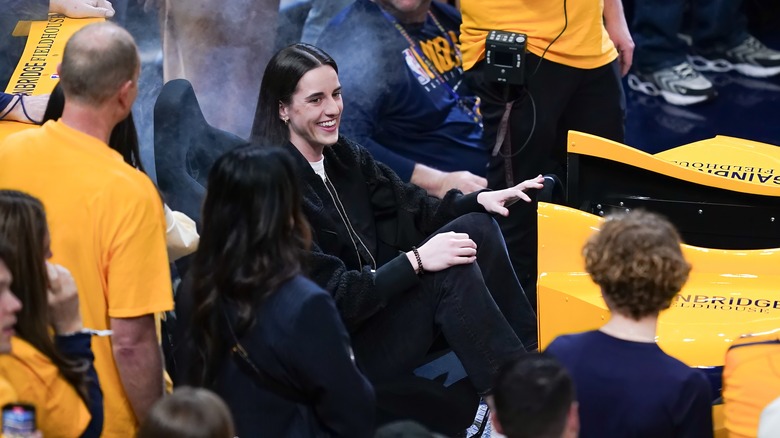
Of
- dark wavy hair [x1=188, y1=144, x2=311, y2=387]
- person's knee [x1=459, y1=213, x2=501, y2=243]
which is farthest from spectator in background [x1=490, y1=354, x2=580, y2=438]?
person's knee [x1=459, y1=213, x2=501, y2=243]

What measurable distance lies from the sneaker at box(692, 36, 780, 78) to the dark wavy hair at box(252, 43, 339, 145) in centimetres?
315

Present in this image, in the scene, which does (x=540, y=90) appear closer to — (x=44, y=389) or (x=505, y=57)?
(x=505, y=57)

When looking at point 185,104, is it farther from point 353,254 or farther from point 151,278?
point 151,278

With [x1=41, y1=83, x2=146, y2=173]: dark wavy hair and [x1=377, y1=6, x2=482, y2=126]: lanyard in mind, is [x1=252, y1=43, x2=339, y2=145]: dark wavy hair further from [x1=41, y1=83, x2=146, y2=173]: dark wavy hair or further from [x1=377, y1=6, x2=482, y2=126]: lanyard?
[x1=377, y1=6, x2=482, y2=126]: lanyard

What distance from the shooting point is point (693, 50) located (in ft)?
19.4

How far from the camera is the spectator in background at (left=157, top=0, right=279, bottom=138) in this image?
396cm

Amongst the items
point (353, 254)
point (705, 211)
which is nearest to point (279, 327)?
point (353, 254)

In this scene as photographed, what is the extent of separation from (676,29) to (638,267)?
3.78 metres

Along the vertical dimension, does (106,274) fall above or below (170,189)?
above

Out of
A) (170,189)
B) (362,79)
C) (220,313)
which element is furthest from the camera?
(362,79)

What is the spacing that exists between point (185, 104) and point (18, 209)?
1676 millimetres

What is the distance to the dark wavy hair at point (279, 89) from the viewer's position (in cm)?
316

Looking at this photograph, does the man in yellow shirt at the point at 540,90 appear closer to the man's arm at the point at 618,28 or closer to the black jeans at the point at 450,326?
the man's arm at the point at 618,28

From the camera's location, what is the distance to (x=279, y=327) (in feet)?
7.20
